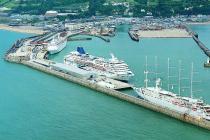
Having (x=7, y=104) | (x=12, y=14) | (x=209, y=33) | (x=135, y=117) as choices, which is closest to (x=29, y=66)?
(x=7, y=104)

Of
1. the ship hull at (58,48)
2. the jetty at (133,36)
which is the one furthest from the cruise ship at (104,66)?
the jetty at (133,36)

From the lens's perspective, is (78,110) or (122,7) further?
(122,7)

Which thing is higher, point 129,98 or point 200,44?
point 200,44

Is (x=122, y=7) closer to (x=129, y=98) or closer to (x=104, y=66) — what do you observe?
(x=104, y=66)

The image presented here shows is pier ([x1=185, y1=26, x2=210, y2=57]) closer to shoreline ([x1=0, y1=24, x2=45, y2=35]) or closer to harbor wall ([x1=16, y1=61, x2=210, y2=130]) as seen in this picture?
harbor wall ([x1=16, y1=61, x2=210, y2=130])

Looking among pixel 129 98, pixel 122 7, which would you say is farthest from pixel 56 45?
pixel 122 7

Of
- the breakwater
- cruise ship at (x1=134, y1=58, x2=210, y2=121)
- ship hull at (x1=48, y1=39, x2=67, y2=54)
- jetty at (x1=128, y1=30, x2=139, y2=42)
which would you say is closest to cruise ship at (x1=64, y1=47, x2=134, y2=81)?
the breakwater
